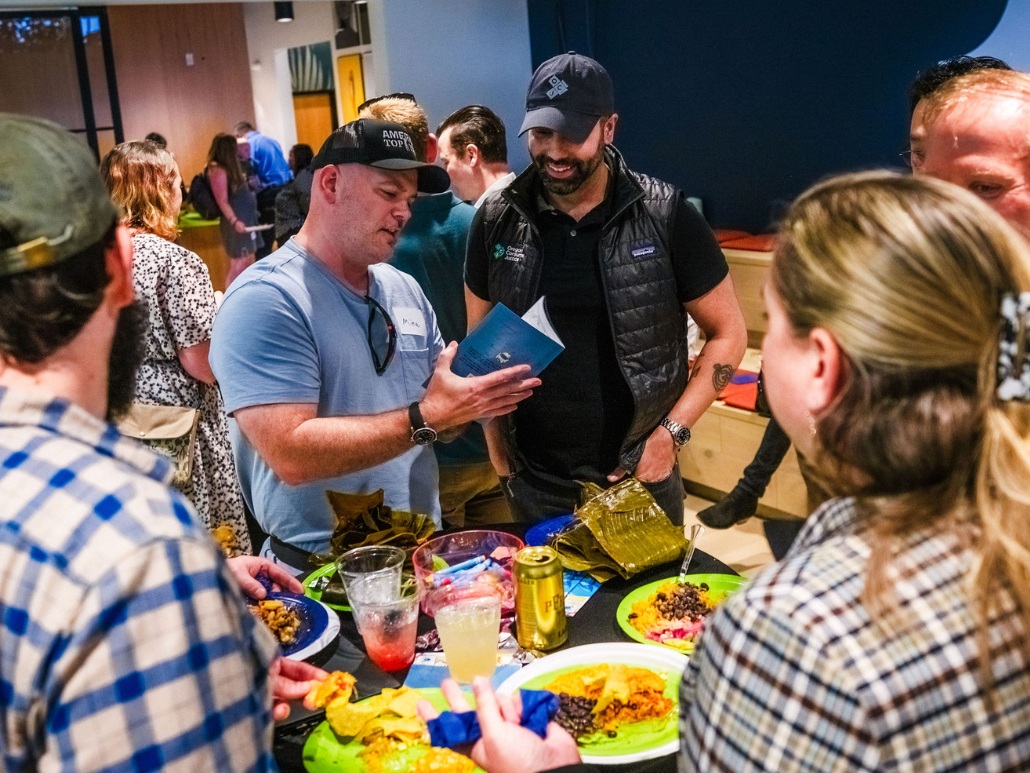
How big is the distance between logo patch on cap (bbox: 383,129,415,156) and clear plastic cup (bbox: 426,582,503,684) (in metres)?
1.16

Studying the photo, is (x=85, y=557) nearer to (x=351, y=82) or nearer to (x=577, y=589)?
(x=577, y=589)

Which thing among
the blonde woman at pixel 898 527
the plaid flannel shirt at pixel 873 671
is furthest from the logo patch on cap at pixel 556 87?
the plaid flannel shirt at pixel 873 671

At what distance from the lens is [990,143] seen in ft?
5.73

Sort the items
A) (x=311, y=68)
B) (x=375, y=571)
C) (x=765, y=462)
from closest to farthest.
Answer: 1. (x=375, y=571)
2. (x=765, y=462)
3. (x=311, y=68)

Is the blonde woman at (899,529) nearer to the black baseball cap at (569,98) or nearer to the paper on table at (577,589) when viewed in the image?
the paper on table at (577,589)

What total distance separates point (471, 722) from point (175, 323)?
224cm

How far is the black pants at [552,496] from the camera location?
7.82 feet

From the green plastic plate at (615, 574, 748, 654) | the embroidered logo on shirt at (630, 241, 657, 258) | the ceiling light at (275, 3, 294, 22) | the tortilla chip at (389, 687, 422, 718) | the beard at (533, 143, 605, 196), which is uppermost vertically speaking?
the ceiling light at (275, 3, 294, 22)

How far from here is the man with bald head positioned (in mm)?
1739

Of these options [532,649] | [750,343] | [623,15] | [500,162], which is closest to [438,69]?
[623,15]

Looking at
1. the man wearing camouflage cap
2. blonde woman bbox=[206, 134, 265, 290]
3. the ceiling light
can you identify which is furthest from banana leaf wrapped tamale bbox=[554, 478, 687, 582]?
the ceiling light

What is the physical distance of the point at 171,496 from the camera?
0.80m

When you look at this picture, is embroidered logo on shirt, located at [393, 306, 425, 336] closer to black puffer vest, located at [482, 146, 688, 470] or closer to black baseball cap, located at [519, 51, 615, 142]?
black puffer vest, located at [482, 146, 688, 470]

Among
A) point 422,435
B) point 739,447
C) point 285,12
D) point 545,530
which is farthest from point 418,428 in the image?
point 285,12
